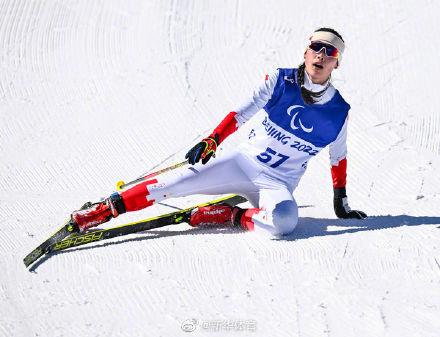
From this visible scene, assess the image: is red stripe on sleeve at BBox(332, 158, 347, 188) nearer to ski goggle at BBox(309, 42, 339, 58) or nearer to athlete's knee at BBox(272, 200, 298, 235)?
athlete's knee at BBox(272, 200, 298, 235)

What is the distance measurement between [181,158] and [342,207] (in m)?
1.72

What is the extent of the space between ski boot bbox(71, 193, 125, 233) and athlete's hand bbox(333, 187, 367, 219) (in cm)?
156

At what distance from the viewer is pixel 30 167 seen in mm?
6418

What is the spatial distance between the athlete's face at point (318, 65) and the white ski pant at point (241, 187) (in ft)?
2.60

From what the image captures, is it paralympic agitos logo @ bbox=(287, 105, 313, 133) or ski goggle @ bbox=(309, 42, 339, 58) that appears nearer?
ski goggle @ bbox=(309, 42, 339, 58)

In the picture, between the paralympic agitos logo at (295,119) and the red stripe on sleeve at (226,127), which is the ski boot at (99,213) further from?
the paralympic agitos logo at (295,119)

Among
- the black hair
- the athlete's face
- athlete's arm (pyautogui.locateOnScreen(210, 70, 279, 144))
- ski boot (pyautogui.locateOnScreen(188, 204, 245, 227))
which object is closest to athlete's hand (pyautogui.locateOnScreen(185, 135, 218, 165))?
athlete's arm (pyautogui.locateOnScreen(210, 70, 279, 144))

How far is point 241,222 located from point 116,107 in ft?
8.20

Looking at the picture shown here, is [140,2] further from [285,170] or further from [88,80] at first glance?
[285,170]

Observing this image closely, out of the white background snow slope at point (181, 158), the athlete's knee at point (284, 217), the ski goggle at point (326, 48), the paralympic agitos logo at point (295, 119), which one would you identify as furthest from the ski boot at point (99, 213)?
the ski goggle at point (326, 48)

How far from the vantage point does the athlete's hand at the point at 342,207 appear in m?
5.49

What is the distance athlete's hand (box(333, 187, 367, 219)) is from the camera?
216 inches

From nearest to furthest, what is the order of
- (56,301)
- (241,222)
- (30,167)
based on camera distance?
(56,301), (241,222), (30,167)

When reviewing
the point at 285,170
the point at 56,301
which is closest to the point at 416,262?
the point at 285,170
